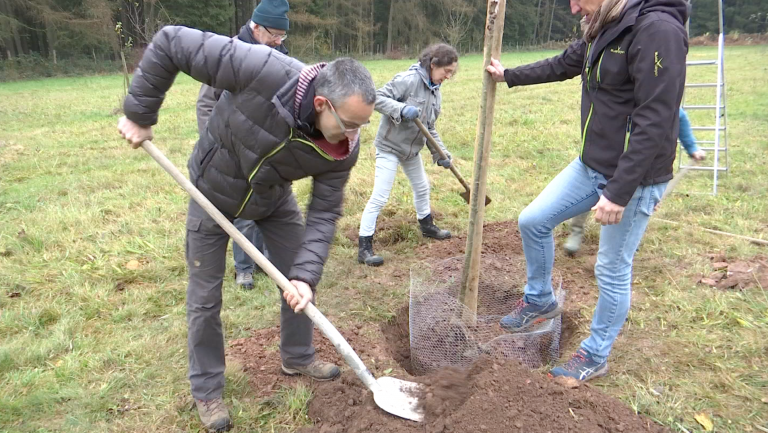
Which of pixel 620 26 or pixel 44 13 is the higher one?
pixel 620 26

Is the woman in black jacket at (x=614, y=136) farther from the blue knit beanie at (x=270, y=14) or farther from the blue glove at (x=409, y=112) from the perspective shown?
the blue knit beanie at (x=270, y=14)

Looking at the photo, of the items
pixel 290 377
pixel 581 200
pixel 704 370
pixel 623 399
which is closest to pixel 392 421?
pixel 290 377

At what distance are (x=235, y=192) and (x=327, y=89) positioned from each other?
0.73 metres

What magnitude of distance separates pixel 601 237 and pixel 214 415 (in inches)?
83.5

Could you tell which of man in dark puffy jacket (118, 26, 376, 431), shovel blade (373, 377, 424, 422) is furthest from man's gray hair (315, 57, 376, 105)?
shovel blade (373, 377, 424, 422)

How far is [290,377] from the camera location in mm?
2914

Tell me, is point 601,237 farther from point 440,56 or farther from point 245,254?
point 245,254

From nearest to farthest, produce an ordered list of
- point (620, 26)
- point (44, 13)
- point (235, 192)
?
point (620, 26), point (235, 192), point (44, 13)

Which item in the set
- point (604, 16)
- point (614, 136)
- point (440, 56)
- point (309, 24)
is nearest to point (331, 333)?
point (614, 136)

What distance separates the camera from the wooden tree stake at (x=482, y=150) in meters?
2.77

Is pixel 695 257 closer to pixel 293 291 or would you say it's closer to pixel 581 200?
pixel 581 200

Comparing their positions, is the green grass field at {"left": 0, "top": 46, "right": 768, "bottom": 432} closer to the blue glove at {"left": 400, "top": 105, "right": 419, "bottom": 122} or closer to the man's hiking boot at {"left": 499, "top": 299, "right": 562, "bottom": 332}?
the man's hiking boot at {"left": 499, "top": 299, "right": 562, "bottom": 332}

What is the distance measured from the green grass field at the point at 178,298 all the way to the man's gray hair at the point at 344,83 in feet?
5.37

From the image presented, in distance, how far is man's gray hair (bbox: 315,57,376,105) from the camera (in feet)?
6.24
